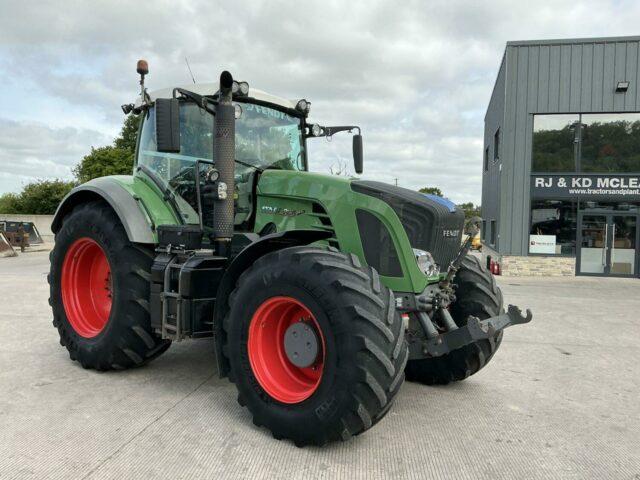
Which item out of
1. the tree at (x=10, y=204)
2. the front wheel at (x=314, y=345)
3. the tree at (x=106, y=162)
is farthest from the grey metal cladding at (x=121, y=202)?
the tree at (x=10, y=204)

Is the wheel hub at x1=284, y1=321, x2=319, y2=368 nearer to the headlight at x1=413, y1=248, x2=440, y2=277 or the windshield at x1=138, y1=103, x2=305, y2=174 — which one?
the headlight at x1=413, y1=248, x2=440, y2=277

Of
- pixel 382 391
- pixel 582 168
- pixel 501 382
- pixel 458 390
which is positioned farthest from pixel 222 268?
pixel 582 168

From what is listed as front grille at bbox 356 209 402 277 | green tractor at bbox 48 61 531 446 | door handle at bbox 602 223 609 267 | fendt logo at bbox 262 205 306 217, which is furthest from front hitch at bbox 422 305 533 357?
door handle at bbox 602 223 609 267

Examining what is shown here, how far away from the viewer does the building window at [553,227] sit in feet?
48.0

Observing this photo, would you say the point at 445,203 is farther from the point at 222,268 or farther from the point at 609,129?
the point at 609,129

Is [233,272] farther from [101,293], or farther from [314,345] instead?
[101,293]

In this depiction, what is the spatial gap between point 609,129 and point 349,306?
46.9 feet

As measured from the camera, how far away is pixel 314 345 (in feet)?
10.7

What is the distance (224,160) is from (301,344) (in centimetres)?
149

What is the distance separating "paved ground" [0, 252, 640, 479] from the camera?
2.94m

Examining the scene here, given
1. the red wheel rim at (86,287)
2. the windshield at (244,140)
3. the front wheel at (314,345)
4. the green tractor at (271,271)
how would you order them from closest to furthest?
the front wheel at (314,345) → the green tractor at (271,271) → the windshield at (244,140) → the red wheel rim at (86,287)

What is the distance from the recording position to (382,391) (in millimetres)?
2928

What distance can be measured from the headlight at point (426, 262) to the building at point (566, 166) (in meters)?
11.7

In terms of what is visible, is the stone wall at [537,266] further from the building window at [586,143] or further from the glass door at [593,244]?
the building window at [586,143]
